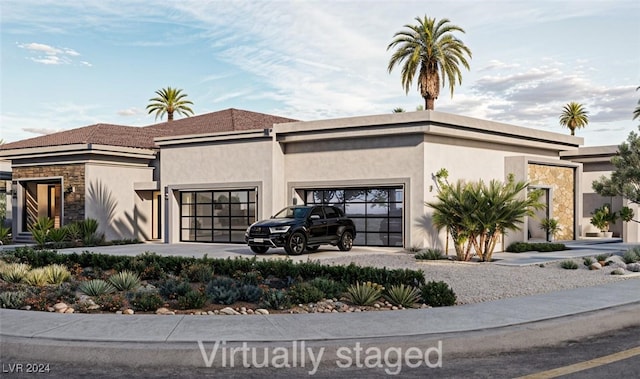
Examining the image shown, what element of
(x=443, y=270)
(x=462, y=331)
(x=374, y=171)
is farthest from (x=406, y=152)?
(x=462, y=331)

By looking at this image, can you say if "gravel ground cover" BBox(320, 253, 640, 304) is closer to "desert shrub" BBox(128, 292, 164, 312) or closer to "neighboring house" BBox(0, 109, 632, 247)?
"neighboring house" BBox(0, 109, 632, 247)

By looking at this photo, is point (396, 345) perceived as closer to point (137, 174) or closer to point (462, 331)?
point (462, 331)

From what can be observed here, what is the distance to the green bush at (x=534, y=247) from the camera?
80.2 feet

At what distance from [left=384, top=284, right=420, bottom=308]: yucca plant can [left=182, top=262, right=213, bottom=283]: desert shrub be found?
4.69m

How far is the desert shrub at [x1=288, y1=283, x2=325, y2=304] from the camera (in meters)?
11.9

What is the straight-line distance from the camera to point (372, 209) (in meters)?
26.8

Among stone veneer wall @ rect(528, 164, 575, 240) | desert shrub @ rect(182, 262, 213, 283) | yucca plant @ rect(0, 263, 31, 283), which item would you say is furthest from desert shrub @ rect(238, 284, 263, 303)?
stone veneer wall @ rect(528, 164, 575, 240)

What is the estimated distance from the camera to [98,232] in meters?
31.9

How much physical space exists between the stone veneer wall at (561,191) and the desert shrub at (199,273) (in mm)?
17148

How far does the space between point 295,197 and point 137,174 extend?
10.3 m

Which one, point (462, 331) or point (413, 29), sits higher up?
point (413, 29)

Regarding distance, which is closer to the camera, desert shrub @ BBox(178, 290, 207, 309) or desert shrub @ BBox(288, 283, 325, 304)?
desert shrub @ BBox(178, 290, 207, 309)

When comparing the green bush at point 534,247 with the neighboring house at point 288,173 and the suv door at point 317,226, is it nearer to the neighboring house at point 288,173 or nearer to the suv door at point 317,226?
the neighboring house at point 288,173

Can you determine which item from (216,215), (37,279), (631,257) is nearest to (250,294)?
(37,279)
